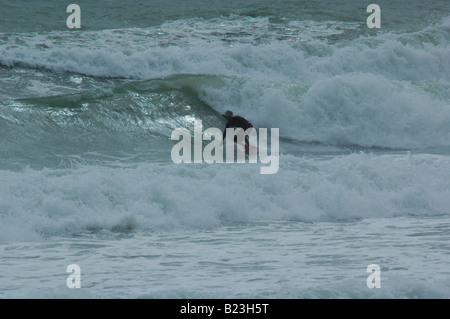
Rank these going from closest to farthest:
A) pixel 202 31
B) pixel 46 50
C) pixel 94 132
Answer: pixel 94 132, pixel 46 50, pixel 202 31

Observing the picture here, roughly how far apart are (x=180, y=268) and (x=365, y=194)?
365 cm

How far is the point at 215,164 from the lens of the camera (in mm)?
9742

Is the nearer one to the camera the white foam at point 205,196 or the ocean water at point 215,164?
the ocean water at point 215,164

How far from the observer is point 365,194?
909 cm

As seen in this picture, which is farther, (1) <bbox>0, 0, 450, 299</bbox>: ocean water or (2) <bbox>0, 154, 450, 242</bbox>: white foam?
(2) <bbox>0, 154, 450, 242</bbox>: white foam

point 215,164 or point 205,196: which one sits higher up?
point 215,164

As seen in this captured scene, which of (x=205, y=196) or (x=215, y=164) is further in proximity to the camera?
(x=215, y=164)

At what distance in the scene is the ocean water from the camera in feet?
19.9

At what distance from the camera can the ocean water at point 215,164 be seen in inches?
239
